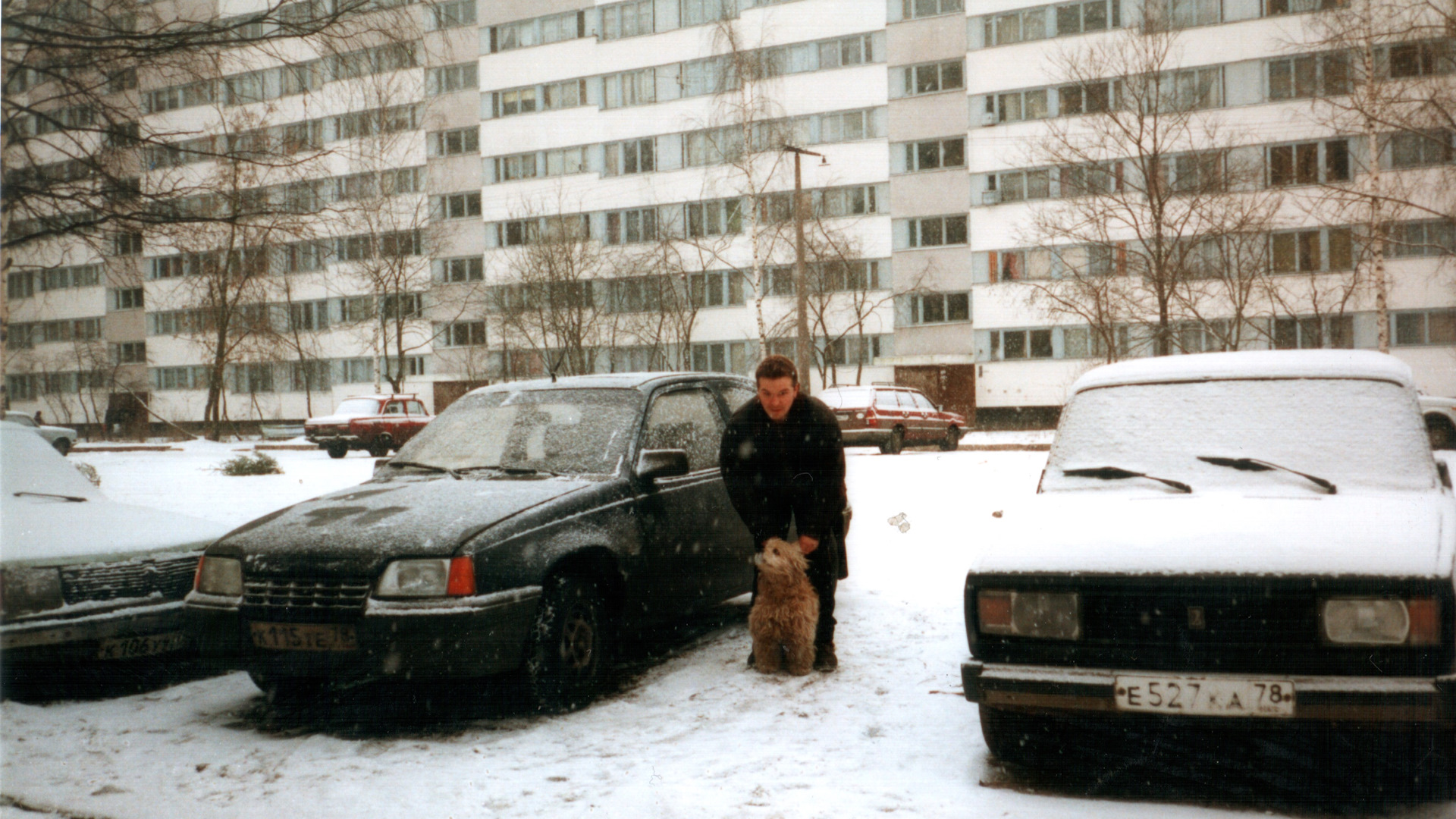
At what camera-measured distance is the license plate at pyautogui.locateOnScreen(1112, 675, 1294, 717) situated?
3531mm

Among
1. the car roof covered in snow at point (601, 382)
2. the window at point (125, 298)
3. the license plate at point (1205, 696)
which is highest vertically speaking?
the window at point (125, 298)

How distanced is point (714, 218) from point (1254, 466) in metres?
40.7

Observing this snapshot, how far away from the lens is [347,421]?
28141 millimetres

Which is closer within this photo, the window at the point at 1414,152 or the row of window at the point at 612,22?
the window at the point at 1414,152

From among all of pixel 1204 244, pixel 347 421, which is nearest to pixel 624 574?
pixel 347 421

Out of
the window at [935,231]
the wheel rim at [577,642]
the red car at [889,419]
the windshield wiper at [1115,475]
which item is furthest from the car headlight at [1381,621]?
the window at [935,231]

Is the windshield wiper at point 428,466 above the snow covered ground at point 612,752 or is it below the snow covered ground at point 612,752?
above

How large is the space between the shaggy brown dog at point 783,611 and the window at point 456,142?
47.4 metres

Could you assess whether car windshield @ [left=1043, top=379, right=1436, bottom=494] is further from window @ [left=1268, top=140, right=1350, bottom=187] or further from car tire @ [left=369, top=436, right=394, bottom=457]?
window @ [left=1268, top=140, right=1350, bottom=187]

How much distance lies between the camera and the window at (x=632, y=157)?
151 ft

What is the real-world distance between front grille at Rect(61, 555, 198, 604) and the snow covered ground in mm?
579

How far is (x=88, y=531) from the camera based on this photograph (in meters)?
5.83

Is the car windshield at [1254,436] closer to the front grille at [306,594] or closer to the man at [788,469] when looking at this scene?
the man at [788,469]

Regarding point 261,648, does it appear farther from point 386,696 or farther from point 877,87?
point 877,87
